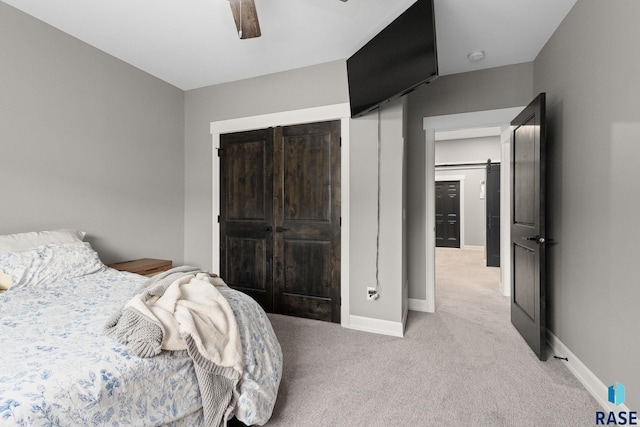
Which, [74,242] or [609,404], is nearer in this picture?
[609,404]

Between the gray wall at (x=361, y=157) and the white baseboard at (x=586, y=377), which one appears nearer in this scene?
the white baseboard at (x=586, y=377)

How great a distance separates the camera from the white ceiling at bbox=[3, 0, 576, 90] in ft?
7.32

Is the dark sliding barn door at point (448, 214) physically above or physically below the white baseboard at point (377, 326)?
above

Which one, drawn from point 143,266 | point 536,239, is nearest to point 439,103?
point 536,239

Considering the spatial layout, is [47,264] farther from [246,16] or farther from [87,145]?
[246,16]

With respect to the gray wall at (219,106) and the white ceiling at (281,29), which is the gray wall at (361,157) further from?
the white ceiling at (281,29)

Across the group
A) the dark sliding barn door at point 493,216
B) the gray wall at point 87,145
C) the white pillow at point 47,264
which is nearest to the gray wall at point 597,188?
the white pillow at point 47,264

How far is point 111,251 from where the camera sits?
9.61 feet

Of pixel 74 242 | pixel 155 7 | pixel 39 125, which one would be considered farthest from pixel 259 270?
pixel 155 7

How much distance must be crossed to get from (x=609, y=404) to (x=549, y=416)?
0.36 m

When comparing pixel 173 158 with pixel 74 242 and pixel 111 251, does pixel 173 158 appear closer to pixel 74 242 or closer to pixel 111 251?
pixel 111 251

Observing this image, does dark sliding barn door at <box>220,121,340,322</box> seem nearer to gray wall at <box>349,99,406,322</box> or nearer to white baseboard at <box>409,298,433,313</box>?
gray wall at <box>349,99,406,322</box>

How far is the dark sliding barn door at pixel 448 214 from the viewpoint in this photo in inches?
320

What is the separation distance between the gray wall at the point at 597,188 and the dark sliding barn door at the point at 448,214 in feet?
19.2
